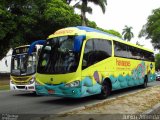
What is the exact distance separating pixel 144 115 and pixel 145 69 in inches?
580

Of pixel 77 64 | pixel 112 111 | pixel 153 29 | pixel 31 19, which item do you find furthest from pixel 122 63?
pixel 153 29

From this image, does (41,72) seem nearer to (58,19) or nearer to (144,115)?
(144,115)

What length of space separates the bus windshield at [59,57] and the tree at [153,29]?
188 feet

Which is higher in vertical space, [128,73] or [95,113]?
[128,73]

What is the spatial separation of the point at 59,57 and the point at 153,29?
6161cm

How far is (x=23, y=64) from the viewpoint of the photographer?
17.9 m

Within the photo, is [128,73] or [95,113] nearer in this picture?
[95,113]

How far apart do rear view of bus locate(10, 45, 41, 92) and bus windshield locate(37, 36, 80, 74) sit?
269 centimetres

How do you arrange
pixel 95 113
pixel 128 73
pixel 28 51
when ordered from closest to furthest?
1. pixel 95 113
2. pixel 28 51
3. pixel 128 73

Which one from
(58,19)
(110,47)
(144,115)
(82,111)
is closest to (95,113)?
(82,111)

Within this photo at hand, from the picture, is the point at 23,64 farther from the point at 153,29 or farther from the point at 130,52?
the point at 153,29

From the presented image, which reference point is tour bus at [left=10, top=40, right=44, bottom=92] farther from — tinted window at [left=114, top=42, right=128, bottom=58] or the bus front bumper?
tinted window at [left=114, top=42, right=128, bottom=58]

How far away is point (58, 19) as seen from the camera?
37.3m

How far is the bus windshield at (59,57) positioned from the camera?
14.1 m
